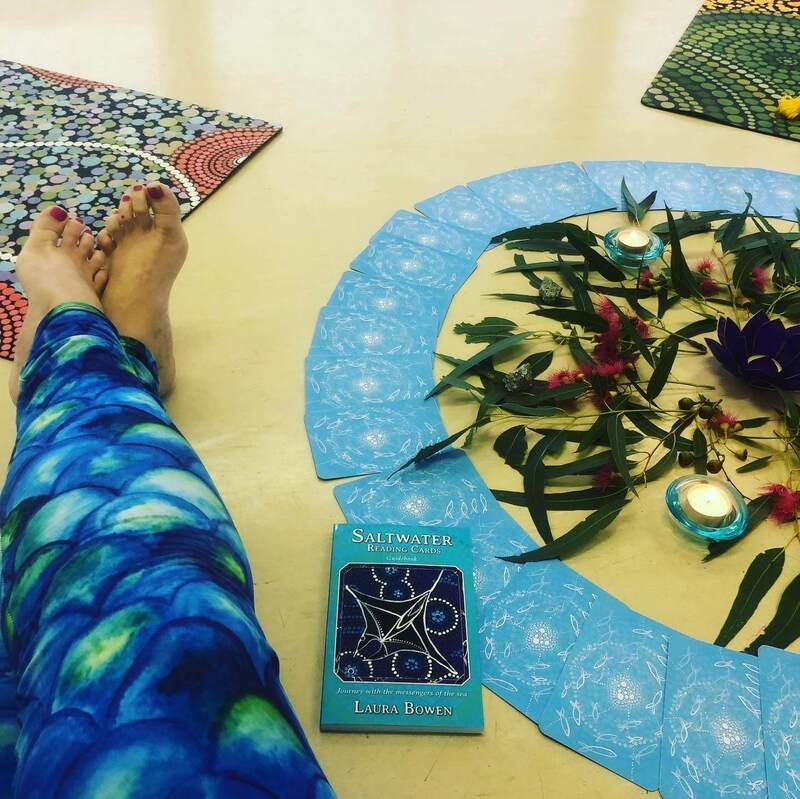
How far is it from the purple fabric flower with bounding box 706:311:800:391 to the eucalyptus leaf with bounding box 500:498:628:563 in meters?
0.32

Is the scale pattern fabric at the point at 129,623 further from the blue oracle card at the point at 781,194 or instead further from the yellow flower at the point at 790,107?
the yellow flower at the point at 790,107

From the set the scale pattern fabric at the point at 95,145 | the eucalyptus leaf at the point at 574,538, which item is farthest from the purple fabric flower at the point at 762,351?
the scale pattern fabric at the point at 95,145

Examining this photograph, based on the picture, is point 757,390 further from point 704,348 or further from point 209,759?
point 209,759

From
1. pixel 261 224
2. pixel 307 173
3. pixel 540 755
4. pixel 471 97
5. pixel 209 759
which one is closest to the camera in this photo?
pixel 209 759

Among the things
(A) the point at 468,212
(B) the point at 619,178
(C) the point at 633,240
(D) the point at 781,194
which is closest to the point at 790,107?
(D) the point at 781,194

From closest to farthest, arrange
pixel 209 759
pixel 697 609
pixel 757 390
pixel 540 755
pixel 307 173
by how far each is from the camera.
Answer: pixel 209 759 → pixel 540 755 → pixel 697 609 → pixel 757 390 → pixel 307 173

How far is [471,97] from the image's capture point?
2.03 metres

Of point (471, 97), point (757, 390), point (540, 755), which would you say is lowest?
point (540, 755)

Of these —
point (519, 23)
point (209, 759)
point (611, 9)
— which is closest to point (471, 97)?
point (519, 23)

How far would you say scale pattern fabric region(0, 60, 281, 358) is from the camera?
1.64 meters

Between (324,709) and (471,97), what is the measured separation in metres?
1.56

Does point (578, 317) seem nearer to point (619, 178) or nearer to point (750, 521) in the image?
point (750, 521)

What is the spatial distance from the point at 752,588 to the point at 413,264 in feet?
2.63

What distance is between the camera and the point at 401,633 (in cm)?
101
